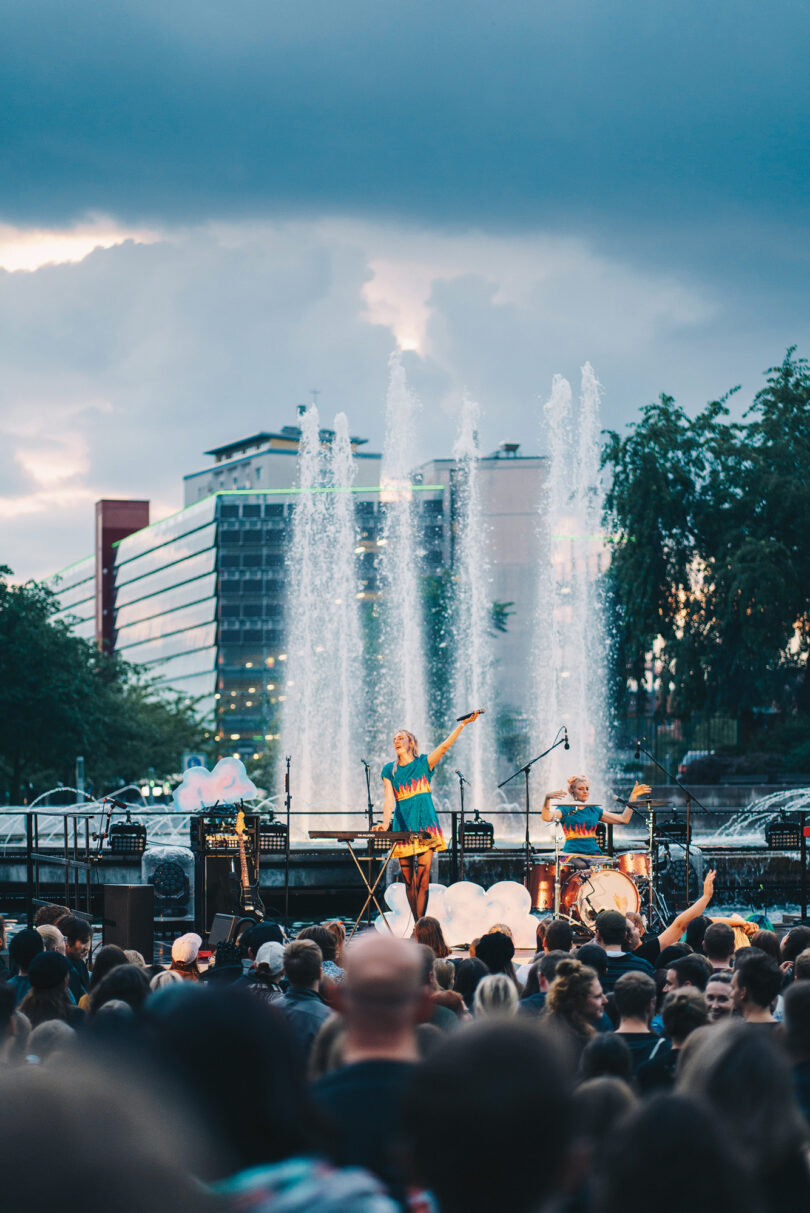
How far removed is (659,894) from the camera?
16766 mm

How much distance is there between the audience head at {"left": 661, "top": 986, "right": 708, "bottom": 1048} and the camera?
16.3 ft

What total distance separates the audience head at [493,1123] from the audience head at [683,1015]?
290 cm

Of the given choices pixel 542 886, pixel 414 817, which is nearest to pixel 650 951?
pixel 414 817

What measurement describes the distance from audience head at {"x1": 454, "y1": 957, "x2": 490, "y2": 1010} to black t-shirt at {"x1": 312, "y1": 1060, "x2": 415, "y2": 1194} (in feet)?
13.4

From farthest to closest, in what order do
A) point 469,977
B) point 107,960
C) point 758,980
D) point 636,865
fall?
point 636,865, point 107,960, point 469,977, point 758,980

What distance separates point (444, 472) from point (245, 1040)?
10075cm

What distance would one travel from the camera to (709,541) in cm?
4028

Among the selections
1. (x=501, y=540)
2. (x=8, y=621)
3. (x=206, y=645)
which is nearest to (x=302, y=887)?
(x=8, y=621)

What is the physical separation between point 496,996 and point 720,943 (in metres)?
2.37

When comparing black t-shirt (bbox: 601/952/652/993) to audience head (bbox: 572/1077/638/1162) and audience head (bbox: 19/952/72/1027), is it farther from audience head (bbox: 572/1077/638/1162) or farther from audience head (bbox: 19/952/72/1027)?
audience head (bbox: 572/1077/638/1162)

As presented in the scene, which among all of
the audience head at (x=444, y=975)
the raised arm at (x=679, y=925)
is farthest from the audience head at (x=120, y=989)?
the raised arm at (x=679, y=925)

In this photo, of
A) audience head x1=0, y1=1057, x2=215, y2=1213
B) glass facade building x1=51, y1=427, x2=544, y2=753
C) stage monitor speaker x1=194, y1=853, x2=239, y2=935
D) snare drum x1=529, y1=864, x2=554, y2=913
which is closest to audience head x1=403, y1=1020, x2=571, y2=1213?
audience head x1=0, y1=1057, x2=215, y2=1213

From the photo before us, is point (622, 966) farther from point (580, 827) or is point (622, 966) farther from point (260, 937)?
point (580, 827)

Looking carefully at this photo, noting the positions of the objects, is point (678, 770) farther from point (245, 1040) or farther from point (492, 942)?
point (245, 1040)
